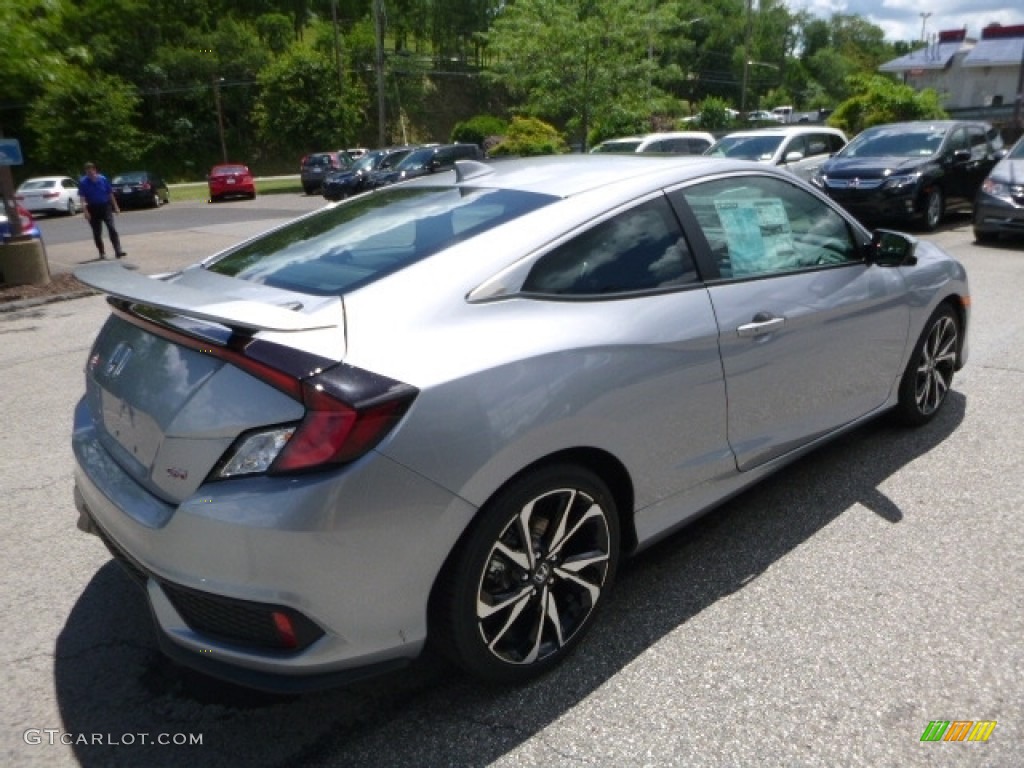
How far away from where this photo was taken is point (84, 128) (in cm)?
3875

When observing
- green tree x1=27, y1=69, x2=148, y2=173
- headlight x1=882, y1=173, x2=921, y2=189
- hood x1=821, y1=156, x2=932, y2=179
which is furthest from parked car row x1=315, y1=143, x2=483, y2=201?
green tree x1=27, y1=69, x2=148, y2=173

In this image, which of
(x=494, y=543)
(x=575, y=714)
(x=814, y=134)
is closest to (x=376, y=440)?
(x=494, y=543)

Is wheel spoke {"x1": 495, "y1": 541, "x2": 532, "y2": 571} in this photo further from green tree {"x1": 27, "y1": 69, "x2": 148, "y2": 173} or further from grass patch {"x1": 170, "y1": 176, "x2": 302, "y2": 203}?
green tree {"x1": 27, "y1": 69, "x2": 148, "y2": 173}

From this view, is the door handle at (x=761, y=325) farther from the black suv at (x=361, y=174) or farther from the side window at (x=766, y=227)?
the black suv at (x=361, y=174)

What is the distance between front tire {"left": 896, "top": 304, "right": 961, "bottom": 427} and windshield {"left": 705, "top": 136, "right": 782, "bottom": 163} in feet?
36.1

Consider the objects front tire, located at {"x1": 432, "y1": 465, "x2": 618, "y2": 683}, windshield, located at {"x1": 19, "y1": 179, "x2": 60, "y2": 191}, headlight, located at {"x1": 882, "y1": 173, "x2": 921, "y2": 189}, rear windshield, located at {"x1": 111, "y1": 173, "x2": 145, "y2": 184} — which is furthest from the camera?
rear windshield, located at {"x1": 111, "y1": 173, "x2": 145, "y2": 184}

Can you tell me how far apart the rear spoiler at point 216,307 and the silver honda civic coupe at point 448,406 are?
0.01 metres

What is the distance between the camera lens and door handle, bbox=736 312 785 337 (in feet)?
9.98

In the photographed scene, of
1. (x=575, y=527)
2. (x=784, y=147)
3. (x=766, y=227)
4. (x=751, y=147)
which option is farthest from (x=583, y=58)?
(x=575, y=527)

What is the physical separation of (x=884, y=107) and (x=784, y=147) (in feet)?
53.3

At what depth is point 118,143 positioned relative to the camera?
3928cm

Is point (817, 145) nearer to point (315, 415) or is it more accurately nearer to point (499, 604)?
point (499, 604)

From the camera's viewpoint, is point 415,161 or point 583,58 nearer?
point 583,58

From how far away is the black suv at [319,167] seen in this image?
32625 millimetres
